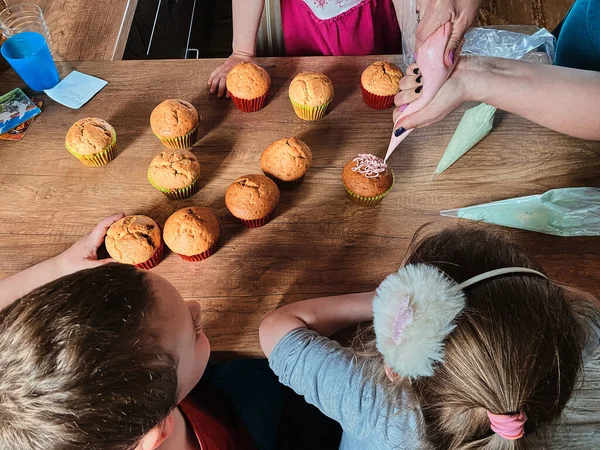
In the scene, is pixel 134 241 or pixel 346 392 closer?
pixel 346 392

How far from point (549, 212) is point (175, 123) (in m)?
1.15

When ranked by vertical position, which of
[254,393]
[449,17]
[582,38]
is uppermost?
[449,17]

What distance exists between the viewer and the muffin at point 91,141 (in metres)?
1.32

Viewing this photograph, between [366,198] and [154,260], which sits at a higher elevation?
[366,198]

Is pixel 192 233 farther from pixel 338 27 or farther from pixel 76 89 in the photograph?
pixel 338 27

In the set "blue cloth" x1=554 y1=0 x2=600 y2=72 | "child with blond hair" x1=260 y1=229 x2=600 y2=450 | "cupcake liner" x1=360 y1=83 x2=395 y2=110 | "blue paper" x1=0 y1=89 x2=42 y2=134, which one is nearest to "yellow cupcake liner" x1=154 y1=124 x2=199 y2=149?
"blue paper" x1=0 y1=89 x2=42 y2=134

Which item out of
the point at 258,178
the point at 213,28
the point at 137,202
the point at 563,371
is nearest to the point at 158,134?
the point at 137,202

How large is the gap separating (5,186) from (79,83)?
1.48ft

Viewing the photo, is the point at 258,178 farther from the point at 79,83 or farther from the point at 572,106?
the point at 572,106

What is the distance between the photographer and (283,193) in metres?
1.36

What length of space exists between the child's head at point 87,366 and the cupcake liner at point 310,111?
0.83m

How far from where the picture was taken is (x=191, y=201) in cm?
133

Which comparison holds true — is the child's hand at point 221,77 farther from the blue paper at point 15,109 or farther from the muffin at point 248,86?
the blue paper at point 15,109

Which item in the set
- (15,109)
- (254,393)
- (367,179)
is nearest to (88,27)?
(15,109)
